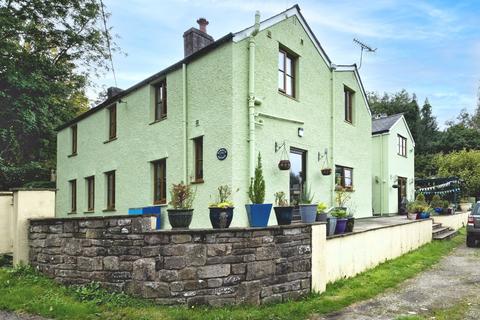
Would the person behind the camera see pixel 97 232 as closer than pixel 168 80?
Yes

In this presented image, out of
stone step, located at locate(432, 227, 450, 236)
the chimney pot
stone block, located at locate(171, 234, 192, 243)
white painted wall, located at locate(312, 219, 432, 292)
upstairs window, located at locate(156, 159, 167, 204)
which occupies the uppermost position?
the chimney pot

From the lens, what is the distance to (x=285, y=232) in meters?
6.64

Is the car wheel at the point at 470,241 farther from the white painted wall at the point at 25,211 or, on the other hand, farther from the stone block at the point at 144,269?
the white painted wall at the point at 25,211

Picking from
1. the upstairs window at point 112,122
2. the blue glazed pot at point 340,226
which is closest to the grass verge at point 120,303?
the blue glazed pot at point 340,226

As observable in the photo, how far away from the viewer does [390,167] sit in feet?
67.9

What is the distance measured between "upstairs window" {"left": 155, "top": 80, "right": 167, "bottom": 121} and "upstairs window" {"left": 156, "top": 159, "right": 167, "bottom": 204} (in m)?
1.65

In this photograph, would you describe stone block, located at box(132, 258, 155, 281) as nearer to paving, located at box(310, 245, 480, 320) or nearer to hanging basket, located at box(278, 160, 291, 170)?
paving, located at box(310, 245, 480, 320)

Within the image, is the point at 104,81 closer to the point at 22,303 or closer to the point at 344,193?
the point at 344,193

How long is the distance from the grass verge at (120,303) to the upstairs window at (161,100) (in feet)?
22.6

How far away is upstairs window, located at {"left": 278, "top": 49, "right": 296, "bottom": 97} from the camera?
1207cm

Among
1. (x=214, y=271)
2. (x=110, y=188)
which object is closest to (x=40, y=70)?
(x=110, y=188)

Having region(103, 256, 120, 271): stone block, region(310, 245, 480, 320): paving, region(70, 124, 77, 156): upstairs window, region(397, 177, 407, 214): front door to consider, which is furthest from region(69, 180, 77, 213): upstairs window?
region(397, 177, 407, 214): front door

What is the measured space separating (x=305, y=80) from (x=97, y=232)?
9083 millimetres

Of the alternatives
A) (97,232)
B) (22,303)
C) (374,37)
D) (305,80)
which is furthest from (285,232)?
(374,37)
